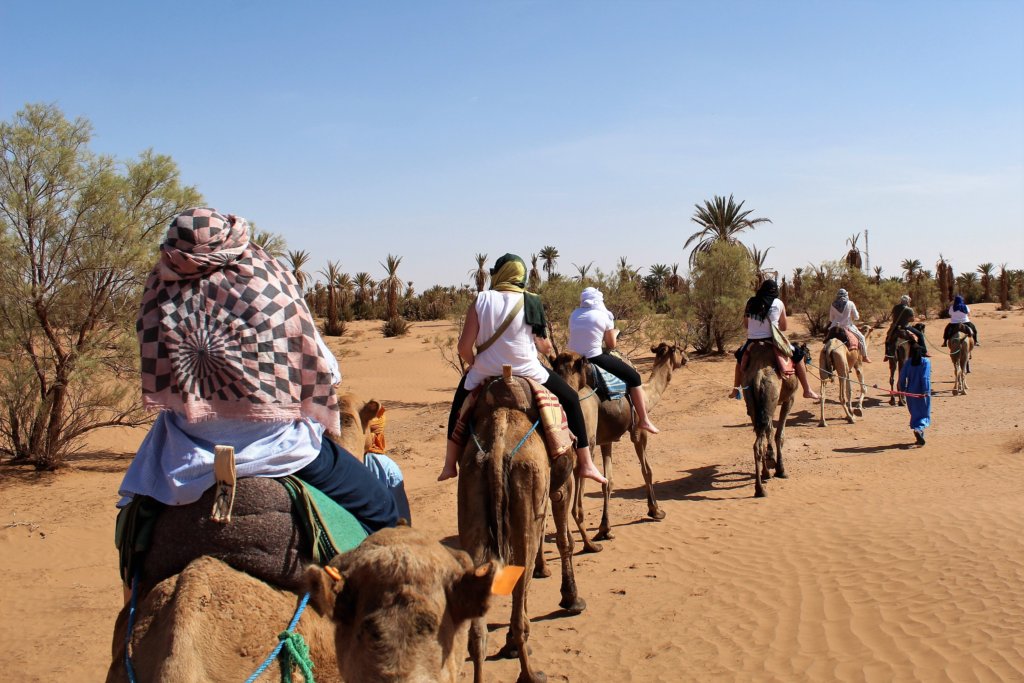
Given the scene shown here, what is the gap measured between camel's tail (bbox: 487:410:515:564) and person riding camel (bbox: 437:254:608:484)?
0.46m

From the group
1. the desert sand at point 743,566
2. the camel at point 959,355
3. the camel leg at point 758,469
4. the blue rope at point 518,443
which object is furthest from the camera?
the camel at point 959,355

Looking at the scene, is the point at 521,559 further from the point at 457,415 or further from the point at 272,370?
the point at 272,370

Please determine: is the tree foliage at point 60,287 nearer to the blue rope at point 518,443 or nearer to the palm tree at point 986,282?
the blue rope at point 518,443

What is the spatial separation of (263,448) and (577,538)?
6.96 metres

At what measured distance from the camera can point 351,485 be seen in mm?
2922

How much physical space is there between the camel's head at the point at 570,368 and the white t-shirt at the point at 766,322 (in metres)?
4.57

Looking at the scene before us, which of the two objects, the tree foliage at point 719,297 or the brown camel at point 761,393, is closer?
the brown camel at point 761,393

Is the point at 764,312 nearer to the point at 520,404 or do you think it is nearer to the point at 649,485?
the point at 649,485

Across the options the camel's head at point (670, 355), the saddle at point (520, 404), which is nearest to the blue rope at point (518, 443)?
the saddle at point (520, 404)

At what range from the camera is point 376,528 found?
307cm

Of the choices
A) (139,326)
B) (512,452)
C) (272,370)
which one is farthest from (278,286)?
(512,452)

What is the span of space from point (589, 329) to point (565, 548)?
240 cm

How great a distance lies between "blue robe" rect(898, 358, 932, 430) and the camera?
1384cm

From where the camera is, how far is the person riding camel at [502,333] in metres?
5.21
